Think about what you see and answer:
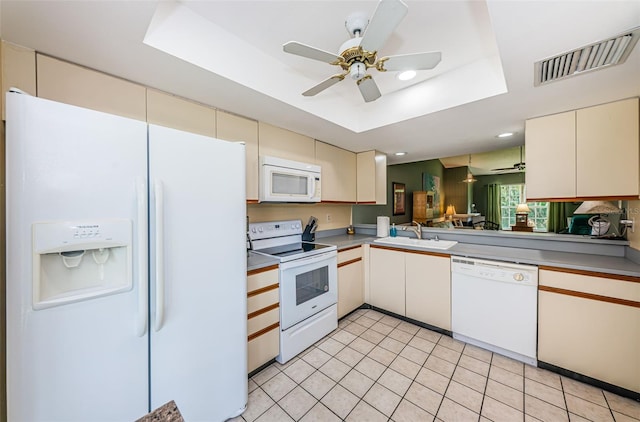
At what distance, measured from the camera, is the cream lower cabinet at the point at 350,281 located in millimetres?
2631

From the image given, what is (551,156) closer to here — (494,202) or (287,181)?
(287,181)

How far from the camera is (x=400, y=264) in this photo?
2.64 metres

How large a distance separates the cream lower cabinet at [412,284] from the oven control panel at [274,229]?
98 centimetres

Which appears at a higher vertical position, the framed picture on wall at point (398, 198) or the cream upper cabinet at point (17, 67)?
the cream upper cabinet at point (17, 67)

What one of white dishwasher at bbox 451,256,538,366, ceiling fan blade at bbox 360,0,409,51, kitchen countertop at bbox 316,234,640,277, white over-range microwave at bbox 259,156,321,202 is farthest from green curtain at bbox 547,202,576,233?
ceiling fan blade at bbox 360,0,409,51

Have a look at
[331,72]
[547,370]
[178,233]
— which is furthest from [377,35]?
[547,370]

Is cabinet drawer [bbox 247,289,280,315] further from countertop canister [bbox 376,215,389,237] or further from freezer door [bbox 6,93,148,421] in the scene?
countertop canister [bbox 376,215,389,237]

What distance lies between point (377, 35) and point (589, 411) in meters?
2.56

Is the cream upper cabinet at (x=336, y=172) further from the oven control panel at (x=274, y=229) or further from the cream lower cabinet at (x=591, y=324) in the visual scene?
the cream lower cabinet at (x=591, y=324)

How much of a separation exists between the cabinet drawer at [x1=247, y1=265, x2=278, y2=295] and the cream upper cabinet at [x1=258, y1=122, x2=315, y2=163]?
1.11 meters

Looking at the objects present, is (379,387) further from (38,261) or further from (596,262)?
(38,261)

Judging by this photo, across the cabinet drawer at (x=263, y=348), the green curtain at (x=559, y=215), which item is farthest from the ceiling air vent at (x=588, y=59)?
the green curtain at (x=559, y=215)

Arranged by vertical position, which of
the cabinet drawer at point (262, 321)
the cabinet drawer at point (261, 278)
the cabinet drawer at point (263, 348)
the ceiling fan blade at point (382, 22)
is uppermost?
the ceiling fan blade at point (382, 22)

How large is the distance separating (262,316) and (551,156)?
274cm
